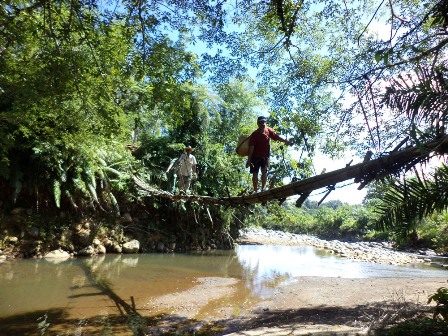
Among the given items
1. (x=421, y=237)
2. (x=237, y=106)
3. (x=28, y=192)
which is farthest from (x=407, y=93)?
(x=421, y=237)

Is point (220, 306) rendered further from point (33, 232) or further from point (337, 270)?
point (33, 232)

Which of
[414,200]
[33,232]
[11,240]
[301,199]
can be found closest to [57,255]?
[33,232]

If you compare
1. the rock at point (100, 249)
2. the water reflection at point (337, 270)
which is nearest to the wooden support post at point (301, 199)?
the water reflection at point (337, 270)

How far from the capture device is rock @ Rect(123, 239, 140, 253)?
33.0 ft

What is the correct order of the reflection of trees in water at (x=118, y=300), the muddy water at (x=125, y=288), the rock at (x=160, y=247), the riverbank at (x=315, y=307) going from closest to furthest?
the riverbank at (x=315, y=307) → the reflection of trees in water at (x=118, y=300) → the muddy water at (x=125, y=288) → the rock at (x=160, y=247)

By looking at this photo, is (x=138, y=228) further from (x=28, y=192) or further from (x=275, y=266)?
(x=275, y=266)

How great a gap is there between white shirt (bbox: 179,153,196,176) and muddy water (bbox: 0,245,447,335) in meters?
2.22

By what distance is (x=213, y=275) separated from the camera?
24.5 ft

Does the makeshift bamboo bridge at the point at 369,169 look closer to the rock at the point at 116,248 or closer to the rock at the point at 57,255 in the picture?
the rock at the point at 57,255

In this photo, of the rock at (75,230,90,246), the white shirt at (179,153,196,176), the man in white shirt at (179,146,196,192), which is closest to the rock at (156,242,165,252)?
the rock at (75,230,90,246)

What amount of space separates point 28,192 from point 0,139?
301 centimetres

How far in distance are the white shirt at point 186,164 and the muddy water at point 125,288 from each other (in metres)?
2.22

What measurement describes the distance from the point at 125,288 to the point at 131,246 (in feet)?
14.6

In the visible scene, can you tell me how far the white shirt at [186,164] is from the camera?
7375 millimetres
